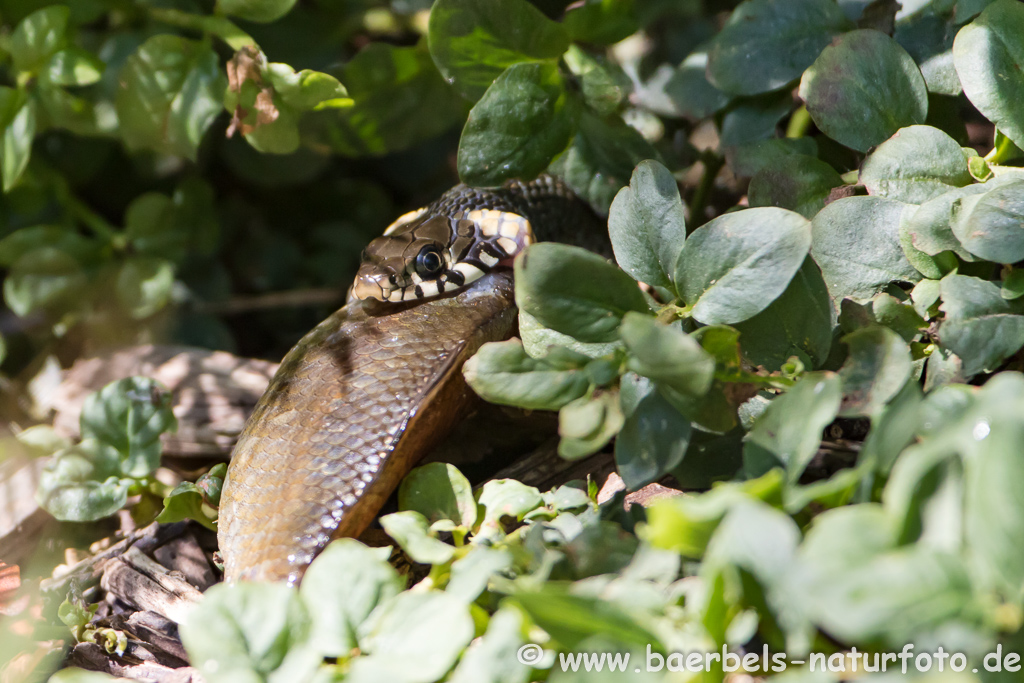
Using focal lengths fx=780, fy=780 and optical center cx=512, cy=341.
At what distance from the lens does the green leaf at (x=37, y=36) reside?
1783 millimetres

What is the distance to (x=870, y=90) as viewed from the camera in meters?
1.36

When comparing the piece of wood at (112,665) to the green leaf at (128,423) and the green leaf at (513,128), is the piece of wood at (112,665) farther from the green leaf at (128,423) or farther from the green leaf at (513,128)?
the green leaf at (513,128)

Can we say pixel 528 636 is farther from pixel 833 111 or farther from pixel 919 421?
pixel 833 111

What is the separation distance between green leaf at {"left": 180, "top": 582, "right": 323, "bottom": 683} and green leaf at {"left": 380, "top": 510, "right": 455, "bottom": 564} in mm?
191

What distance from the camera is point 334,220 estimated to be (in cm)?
277

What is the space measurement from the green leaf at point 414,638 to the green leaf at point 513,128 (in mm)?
837

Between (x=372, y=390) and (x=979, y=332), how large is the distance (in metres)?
0.96

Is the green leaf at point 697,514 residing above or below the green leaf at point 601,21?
below

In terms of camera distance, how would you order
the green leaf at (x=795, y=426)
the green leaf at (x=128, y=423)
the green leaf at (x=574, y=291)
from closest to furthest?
the green leaf at (x=795, y=426) < the green leaf at (x=574, y=291) < the green leaf at (x=128, y=423)

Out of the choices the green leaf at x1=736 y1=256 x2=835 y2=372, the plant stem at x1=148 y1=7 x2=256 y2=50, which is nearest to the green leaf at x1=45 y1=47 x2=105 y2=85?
the plant stem at x1=148 y1=7 x2=256 y2=50

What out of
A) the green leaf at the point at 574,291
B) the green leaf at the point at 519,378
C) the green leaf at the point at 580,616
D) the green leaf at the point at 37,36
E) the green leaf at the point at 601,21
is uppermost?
the green leaf at the point at 37,36

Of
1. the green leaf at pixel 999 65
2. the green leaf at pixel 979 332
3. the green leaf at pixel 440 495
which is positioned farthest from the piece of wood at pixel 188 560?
the green leaf at pixel 999 65

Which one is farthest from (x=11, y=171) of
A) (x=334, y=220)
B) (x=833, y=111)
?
(x=833, y=111)

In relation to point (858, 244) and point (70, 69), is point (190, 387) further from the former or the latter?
point (858, 244)
